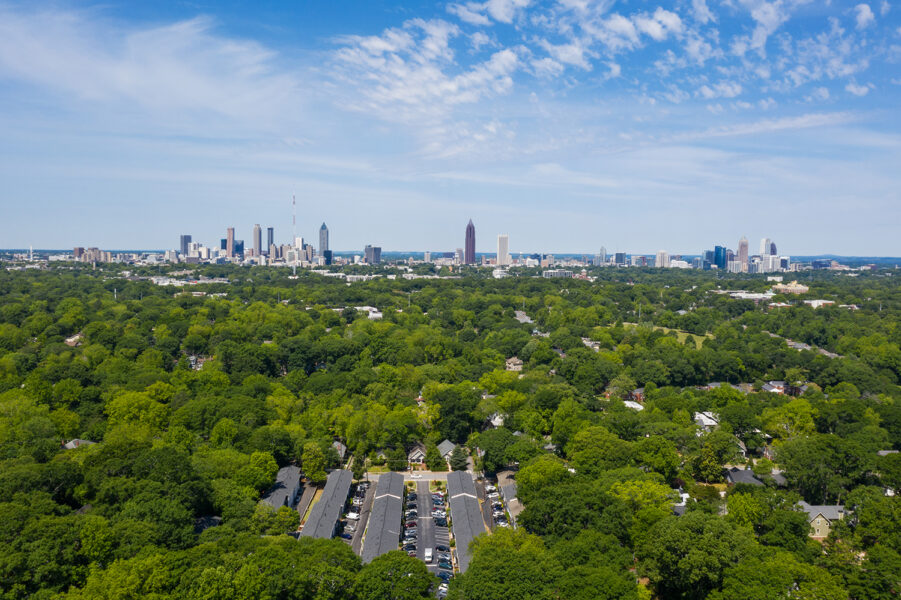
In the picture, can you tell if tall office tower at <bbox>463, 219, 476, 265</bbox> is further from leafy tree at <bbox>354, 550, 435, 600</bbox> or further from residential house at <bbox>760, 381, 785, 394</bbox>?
leafy tree at <bbox>354, 550, 435, 600</bbox>

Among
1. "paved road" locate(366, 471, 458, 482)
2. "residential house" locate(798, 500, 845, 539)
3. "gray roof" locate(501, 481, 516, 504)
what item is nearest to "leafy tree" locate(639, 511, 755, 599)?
"residential house" locate(798, 500, 845, 539)

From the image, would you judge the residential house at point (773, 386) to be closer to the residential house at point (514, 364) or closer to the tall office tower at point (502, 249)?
the residential house at point (514, 364)

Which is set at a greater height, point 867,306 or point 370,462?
point 867,306

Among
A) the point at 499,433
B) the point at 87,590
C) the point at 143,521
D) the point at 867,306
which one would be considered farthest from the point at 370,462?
the point at 867,306

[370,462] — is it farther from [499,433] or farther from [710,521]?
[710,521]

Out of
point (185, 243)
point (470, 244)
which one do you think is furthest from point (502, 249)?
point (185, 243)

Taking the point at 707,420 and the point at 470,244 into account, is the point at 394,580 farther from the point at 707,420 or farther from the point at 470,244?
the point at 470,244
